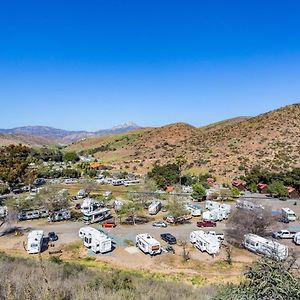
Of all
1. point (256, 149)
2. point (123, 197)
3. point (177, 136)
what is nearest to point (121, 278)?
point (123, 197)

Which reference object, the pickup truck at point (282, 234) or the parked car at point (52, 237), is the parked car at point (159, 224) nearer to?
the parked car at point (52, 237)

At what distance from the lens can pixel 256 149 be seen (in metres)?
74.4

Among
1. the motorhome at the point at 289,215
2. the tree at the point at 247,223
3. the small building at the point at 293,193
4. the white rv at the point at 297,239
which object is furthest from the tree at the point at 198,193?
the white rv at the point at 297,239

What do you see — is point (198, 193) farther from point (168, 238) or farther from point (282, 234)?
point (168, 238)

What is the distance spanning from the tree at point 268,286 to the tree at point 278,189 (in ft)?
133

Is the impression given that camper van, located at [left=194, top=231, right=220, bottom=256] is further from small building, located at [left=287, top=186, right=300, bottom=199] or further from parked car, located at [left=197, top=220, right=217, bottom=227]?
small building, located at [left=287, top=186, right=300, bottom=199]

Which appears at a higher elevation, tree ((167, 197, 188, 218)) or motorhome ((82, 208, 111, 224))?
tree ((167, 197, 188, 218))

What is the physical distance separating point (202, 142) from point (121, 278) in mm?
79284

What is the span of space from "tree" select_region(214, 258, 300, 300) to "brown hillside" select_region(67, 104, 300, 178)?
177ft

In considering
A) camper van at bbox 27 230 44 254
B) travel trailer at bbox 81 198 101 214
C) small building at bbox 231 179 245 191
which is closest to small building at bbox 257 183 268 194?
small building at bbox 231 179 245 191

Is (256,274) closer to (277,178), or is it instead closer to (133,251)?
(133,251)

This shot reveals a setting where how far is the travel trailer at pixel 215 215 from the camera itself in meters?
36.9

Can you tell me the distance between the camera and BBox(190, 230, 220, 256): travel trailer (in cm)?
2677

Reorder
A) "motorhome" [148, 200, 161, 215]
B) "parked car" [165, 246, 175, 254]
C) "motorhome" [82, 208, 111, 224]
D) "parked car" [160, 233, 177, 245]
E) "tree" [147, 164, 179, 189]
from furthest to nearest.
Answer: "tree" [147, 164, 179, 189] → "motorhome" [148, 200, 161, 215] → "motorhome" [82, 208, 111, 224] → "parked car" [160, 233, 177, 245] → "parked car" [165, 246, 175, 254]
